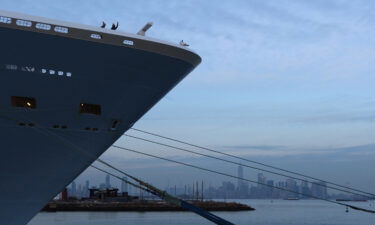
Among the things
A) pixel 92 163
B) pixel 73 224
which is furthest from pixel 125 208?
pixel 92 163

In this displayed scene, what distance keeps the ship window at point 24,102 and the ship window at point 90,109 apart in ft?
4.11

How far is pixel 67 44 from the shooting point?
12.2 metres

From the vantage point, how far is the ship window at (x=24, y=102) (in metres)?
12.9

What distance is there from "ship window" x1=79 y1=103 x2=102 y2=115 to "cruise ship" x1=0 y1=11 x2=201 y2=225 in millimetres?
28

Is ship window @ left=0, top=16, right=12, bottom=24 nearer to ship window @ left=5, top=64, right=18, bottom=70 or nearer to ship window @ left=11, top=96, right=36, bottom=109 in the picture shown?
ship window @ left=5, top=64, right=18, bottom=70

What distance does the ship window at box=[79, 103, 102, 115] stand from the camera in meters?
13.6

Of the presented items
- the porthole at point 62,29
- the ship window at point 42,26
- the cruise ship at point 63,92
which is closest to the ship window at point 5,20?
the cruise ship at point 63,92

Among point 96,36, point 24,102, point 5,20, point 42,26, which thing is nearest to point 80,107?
point 24,102

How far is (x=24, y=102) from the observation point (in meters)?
13.0

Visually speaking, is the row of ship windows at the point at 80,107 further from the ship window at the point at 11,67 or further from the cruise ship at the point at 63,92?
the ship window at the point at 11,67

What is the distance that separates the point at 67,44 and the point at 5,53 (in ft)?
4.87

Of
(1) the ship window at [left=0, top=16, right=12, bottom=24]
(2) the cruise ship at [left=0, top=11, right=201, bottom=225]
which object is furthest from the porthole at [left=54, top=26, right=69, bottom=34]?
(1) the ship window at [left=0, top=16, right=12, bottom=24]

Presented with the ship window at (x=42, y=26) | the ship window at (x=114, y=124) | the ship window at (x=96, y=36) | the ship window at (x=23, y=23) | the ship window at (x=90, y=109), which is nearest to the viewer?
the ship window at (x=23, y=23)

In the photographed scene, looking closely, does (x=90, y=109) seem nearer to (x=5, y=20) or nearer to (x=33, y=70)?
(x=33, y=70)
